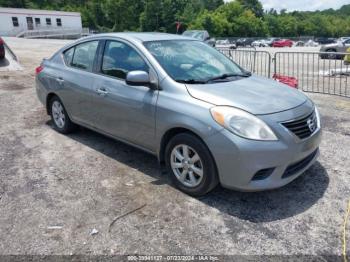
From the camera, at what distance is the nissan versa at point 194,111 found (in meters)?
3.25

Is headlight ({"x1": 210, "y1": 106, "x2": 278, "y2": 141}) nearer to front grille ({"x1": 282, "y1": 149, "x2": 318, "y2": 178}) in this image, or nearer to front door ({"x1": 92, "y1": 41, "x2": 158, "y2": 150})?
front grille ({"x1": 282, "y1": 149, "x2": 318, "y2": 178})

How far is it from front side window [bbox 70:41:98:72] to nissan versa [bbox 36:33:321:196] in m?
0.02

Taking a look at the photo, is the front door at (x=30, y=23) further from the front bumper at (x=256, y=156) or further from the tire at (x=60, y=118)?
the front bumper at (x=256, y=156)

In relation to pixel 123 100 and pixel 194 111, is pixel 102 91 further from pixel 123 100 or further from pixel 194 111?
pixel 194 111

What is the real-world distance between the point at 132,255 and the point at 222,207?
1.11 metres

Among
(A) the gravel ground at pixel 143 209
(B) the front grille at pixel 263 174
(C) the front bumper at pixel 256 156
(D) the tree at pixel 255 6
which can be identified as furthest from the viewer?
(D) the tree at pixel 255 6

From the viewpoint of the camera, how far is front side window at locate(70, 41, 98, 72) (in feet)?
15.7

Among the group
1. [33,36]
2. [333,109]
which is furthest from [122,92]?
[33,36]

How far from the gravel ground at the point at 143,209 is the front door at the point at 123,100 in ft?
1.70

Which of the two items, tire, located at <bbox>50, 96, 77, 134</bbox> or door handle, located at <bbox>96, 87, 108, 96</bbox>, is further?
tire, located at <bbox>50, 96, 77, 134</bbox>

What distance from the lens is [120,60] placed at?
4.37 metres

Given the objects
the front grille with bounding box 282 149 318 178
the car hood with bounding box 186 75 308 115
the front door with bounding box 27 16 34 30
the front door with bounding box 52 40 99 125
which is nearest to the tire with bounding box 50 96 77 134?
the front door with bounding box 52 40 99 125

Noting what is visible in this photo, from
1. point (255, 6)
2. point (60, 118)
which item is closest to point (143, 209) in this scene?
point (60, 118)

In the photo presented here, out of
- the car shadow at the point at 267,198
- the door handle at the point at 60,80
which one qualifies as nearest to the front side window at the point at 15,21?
the door handle at the point at 60,80
